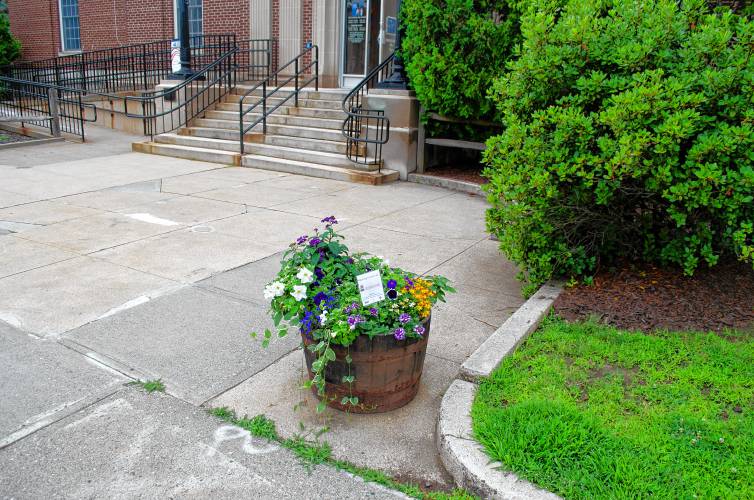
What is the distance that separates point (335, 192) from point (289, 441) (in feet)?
21.9

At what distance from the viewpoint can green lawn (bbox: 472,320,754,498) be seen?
2.76 meters

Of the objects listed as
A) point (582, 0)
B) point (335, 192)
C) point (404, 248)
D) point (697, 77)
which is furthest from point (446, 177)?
point (697, 77)

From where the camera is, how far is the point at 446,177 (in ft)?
34.9

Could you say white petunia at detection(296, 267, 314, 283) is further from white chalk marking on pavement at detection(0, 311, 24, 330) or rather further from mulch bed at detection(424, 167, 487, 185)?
mulch bed at detection(424, 167, 487, 185)

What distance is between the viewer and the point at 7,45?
2148 centimetres

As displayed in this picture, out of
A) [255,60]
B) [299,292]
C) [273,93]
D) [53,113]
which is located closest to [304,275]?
[299,292]

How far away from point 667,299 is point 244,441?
3174mm

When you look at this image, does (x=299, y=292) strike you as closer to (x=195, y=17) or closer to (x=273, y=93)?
(x=273, y=93)

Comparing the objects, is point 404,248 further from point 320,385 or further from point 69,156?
point 69,156

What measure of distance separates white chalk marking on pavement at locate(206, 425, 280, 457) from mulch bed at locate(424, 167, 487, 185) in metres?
7.54

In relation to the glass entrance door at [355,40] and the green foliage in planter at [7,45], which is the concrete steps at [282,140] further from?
the green foliage in planter at [7,45]

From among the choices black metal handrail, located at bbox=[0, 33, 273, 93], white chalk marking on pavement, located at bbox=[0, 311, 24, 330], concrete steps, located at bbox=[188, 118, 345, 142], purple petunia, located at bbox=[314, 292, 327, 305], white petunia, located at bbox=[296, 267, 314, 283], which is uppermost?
black metal handrail, located at bbox=[0, 33, 273, 93]

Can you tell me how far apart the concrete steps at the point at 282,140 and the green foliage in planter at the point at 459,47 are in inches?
66.2

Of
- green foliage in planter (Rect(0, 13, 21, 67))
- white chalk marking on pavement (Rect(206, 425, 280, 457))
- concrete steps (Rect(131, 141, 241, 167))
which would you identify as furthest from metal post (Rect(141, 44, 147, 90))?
white chalk marking on pavement (Rect(206, 425, 280, 457))
